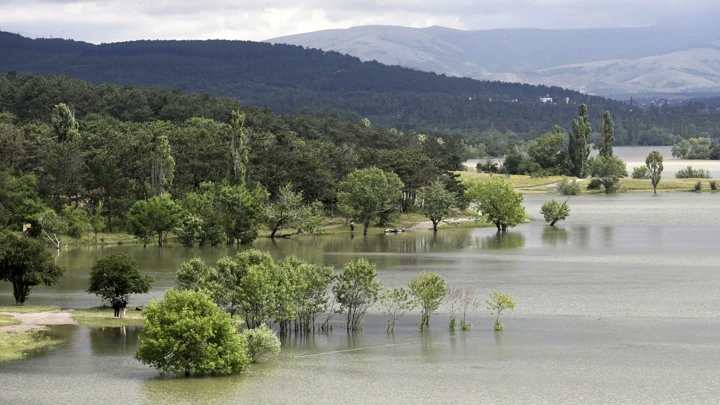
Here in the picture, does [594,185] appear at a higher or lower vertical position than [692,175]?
lower

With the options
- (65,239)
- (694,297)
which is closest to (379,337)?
(694,297)

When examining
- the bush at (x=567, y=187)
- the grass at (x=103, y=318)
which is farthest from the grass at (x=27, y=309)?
the bush at (x=567, y=187)

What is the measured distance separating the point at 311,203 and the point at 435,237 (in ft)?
45.9

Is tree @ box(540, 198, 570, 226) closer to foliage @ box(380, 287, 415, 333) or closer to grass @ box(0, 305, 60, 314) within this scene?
foliage @ box(380, 287, 415, 333)

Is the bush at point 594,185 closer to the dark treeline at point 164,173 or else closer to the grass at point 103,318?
the dark treeline at point 164,173

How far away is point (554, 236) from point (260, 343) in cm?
6460

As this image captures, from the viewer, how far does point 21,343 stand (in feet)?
143

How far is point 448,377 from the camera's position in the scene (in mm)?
39375

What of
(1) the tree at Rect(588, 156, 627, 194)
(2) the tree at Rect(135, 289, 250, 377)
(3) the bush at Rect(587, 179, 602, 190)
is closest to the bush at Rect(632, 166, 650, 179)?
(1) the tree at Rect(588, 156, 627, 194)

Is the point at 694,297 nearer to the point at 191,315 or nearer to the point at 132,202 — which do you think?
the point at 191,315

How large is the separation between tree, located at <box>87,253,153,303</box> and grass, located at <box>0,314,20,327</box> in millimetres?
5437

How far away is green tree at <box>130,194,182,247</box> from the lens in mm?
88562

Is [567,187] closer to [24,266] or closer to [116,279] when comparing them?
[116,279]

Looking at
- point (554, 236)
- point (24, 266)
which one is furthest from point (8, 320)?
point (554, 236)
